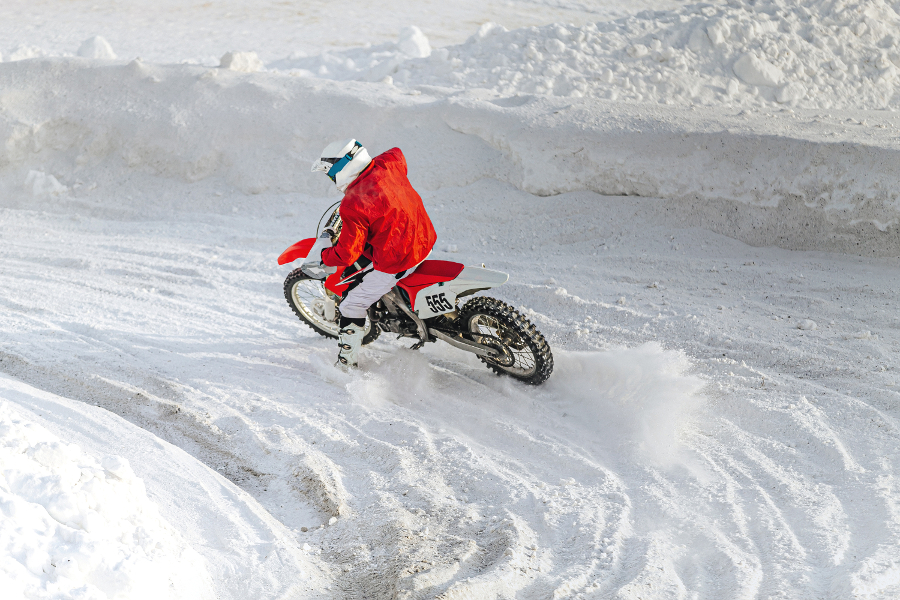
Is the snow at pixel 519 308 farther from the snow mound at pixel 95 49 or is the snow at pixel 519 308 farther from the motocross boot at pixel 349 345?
the snow mound at pixel 95 49

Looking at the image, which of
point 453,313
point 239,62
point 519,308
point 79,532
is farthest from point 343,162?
point 239,62

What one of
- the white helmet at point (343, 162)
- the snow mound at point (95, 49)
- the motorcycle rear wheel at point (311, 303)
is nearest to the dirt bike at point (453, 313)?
the motorcycle rear wheel at point (311, 303)

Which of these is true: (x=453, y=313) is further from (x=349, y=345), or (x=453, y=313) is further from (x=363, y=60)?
(x=363, y=60)

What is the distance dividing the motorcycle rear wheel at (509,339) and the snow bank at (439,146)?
10.4 feet

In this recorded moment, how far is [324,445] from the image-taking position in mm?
4531

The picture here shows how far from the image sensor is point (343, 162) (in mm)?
4402

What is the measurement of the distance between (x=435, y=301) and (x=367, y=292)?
→ 511 millimetres

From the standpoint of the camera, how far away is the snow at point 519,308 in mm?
3635

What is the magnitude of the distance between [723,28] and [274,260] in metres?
7.68

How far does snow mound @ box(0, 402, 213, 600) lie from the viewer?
2.76 m

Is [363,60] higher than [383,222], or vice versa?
[363,60]

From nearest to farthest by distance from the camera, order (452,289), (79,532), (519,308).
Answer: (79,532) → (452,289) → (519,308)

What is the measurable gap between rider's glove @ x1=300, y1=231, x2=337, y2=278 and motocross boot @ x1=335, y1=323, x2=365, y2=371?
0.47 meters

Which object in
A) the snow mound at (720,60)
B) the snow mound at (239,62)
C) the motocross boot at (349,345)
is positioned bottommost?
the motocross boot at (349,345)
